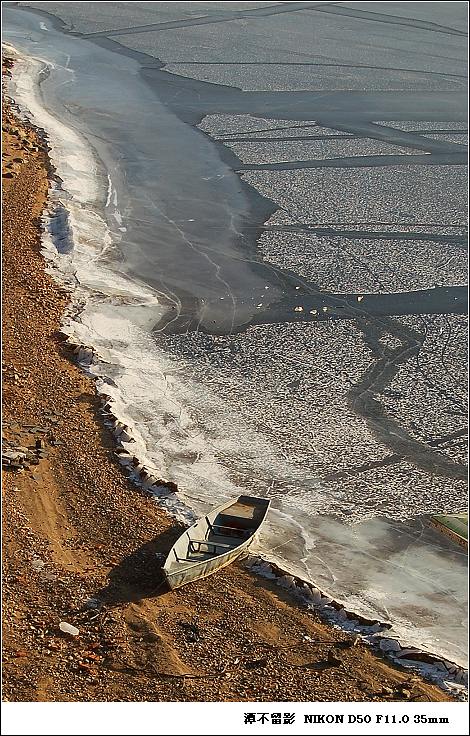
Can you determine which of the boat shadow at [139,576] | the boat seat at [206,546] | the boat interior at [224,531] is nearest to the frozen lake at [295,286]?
the boat interior at [224,531]

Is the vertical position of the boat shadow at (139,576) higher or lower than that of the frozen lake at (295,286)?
lower

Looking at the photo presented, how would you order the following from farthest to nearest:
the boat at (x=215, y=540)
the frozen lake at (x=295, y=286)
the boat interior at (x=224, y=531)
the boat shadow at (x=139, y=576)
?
the frozen lake at (x=295, y=286), the boat interior at (x=224, y=531), the boat at (x=215, y=540), the boat shadow at (x=139, y=576)

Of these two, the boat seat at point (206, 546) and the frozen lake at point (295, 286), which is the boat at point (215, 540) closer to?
the boat seat at point (206, 546)

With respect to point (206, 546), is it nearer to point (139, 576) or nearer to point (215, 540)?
point (215, 540)

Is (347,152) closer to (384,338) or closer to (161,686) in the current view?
(384,338)

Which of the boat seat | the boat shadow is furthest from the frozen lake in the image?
the boat shadow
